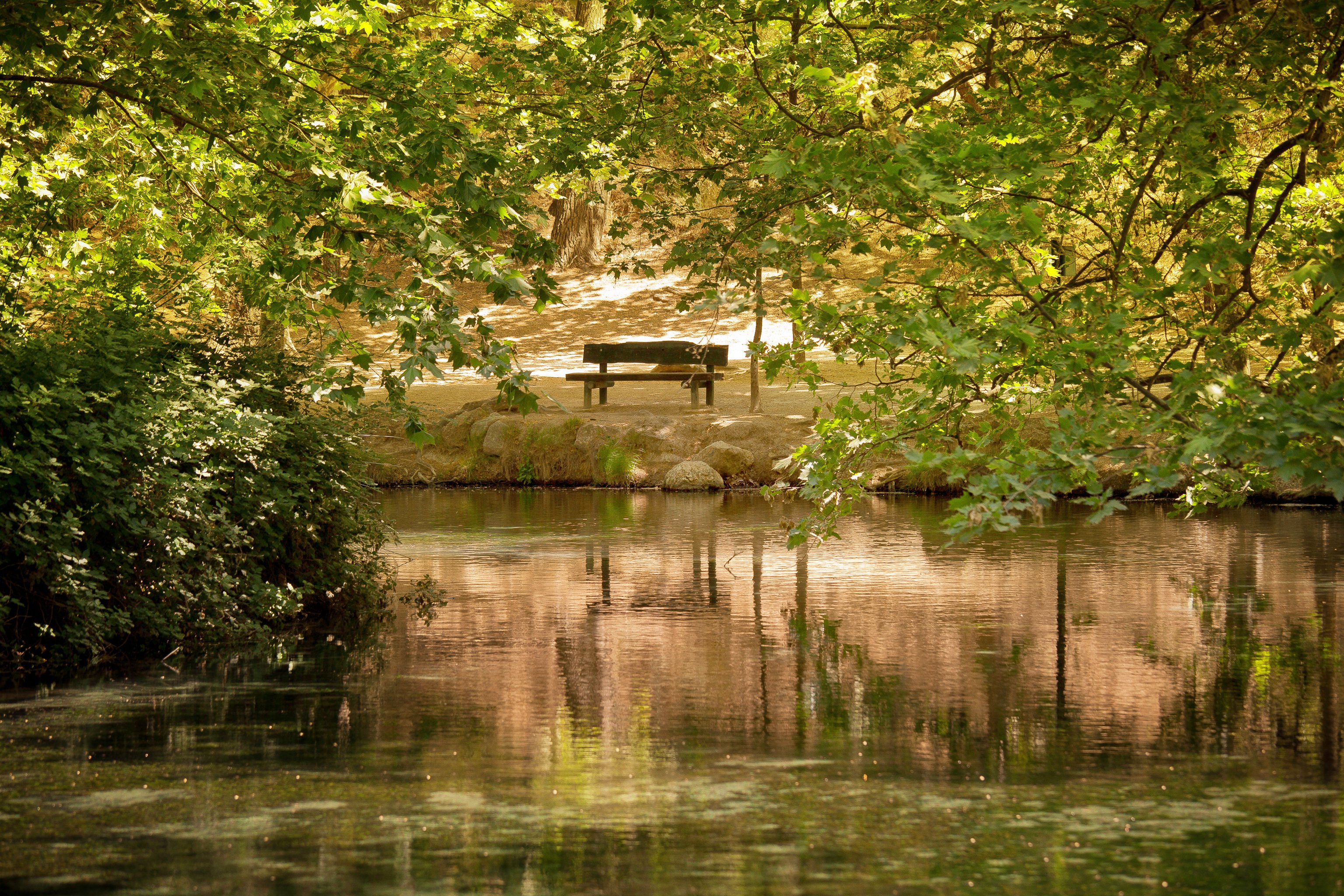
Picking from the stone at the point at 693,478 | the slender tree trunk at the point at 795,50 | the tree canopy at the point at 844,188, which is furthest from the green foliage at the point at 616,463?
the slender tree trunk at the point at 795,50

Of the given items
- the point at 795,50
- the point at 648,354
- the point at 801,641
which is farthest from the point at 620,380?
the point at 795,50

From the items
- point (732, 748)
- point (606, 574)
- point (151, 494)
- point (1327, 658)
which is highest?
point (151, 494)

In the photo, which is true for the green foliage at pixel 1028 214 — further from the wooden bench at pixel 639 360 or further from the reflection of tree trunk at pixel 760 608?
the wooden bench at pixel 639 360

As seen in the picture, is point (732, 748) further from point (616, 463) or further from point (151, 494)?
point (616, 463)

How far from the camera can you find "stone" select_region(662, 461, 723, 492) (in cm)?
2217

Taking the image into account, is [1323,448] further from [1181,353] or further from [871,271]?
[871,271]

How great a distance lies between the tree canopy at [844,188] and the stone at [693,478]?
922 cm

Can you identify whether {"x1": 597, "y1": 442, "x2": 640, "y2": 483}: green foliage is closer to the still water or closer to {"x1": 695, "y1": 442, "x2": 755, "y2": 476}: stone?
{"x1": 695, "y1": 442, "x2": 755, "y2": 476}: stone

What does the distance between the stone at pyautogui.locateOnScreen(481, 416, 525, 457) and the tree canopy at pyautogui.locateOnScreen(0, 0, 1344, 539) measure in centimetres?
953

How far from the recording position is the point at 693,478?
22.2 metres

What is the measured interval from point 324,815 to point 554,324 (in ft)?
106

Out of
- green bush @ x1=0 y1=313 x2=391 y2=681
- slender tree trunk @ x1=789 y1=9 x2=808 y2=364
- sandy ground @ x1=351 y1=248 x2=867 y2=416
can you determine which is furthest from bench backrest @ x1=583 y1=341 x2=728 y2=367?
green bush @ x1=0 y1=313 x2=391 y2=681

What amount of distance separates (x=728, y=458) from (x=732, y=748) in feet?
47.9

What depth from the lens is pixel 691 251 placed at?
10875mm
